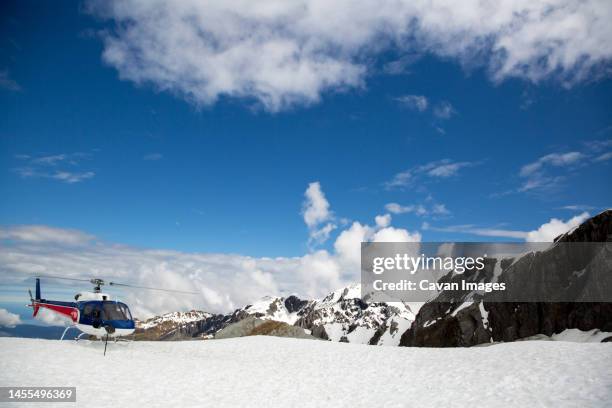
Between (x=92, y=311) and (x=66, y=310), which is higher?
(x=92, y=311)

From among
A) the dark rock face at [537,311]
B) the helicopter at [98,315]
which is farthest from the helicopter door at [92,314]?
the dark rock face at [537,311]

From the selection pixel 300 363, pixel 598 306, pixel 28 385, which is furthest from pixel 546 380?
pixel 598 306

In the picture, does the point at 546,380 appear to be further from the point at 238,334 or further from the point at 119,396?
the point at 238,334

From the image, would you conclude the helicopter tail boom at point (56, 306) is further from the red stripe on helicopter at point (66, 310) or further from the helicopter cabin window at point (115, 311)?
the helicopter cabin window at point (115, 311)

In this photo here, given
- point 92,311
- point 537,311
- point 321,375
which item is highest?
point 92,311

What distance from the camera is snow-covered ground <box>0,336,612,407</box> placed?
14922 millimetres

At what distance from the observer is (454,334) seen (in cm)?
11744

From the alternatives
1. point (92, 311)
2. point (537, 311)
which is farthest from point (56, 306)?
point (537, 311)

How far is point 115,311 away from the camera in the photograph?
25.2 metres

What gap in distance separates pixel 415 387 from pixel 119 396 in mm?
12249

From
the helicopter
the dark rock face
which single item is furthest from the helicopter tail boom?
the dark rock face

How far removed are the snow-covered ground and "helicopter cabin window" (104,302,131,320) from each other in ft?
6.51

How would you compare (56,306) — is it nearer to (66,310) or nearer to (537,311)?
(66,310)

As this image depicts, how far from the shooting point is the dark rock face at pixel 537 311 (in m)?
79.7
